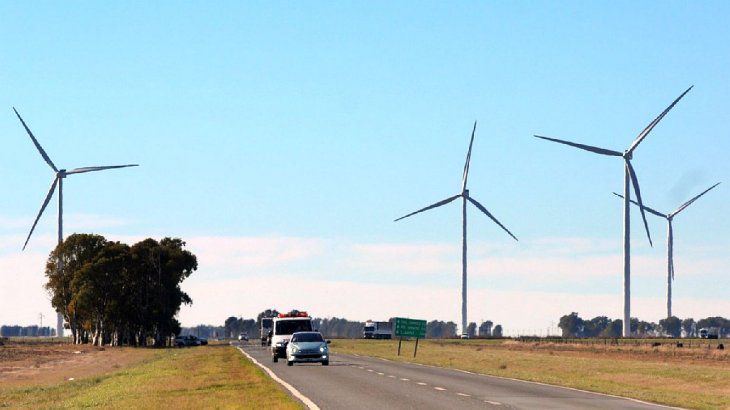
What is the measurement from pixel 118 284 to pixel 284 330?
73.1 metres

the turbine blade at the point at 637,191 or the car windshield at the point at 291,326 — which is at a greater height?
the turbine blade at the point at 637,191

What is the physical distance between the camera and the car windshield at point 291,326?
70.8 metres

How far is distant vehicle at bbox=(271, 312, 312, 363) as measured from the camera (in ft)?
230

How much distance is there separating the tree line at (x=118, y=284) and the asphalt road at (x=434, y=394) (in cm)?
9141

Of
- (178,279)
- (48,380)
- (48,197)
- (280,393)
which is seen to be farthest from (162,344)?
(280,393)

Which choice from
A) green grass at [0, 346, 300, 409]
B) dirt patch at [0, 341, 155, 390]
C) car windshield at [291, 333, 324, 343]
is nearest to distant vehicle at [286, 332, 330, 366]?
car windshield at [291, 333, 324, 343]

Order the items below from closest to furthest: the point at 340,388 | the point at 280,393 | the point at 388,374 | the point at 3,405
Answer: the point at 280,393 < the point at 340,388 < the point at 3,405 < the point at 388,374

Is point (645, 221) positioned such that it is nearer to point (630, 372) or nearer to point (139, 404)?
point (630, 372)

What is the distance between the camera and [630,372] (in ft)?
207

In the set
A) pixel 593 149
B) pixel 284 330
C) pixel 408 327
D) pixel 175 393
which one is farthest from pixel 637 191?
pixel 175 393

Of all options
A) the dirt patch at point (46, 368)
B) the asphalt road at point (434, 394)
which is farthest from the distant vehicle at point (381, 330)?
the asphalt road at point (434, 394)

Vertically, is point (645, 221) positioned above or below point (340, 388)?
above

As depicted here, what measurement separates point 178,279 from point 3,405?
10347 cm

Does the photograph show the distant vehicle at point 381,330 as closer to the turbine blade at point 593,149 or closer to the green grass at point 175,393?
the turbine blade at point 593,149
